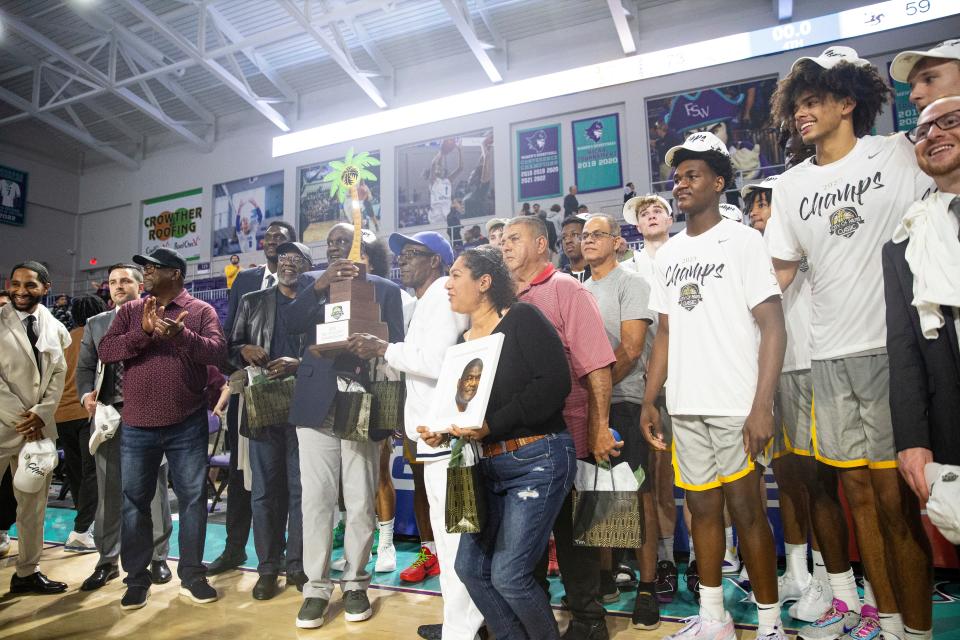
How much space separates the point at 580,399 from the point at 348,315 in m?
1.13

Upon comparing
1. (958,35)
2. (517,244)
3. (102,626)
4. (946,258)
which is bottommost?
(102,626)

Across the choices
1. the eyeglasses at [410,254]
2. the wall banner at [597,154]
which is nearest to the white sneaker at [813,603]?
the eyeglasses at [410,254]

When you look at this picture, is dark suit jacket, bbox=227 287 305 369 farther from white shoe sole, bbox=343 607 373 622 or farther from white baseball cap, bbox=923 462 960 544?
white baseball cap, bbox=923 462 960 544

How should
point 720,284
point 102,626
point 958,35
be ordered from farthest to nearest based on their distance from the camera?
point 958,35 → point 102,626 → point 720,284

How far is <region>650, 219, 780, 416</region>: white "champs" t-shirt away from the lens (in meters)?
2.22

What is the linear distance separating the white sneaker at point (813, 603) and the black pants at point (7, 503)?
16.2 feet

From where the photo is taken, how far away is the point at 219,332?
139 inches

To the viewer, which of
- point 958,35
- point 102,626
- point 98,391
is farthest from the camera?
point 958,35

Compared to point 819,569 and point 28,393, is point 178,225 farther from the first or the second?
point 819,569

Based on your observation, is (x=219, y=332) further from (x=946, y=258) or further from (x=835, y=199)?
(x=946, y=258)

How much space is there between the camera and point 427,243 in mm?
3107

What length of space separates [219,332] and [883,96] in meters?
3.43

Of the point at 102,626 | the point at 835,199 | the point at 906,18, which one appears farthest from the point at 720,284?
the point at 906,18

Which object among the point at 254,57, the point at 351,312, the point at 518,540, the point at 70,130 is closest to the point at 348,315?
the point at 351,312
